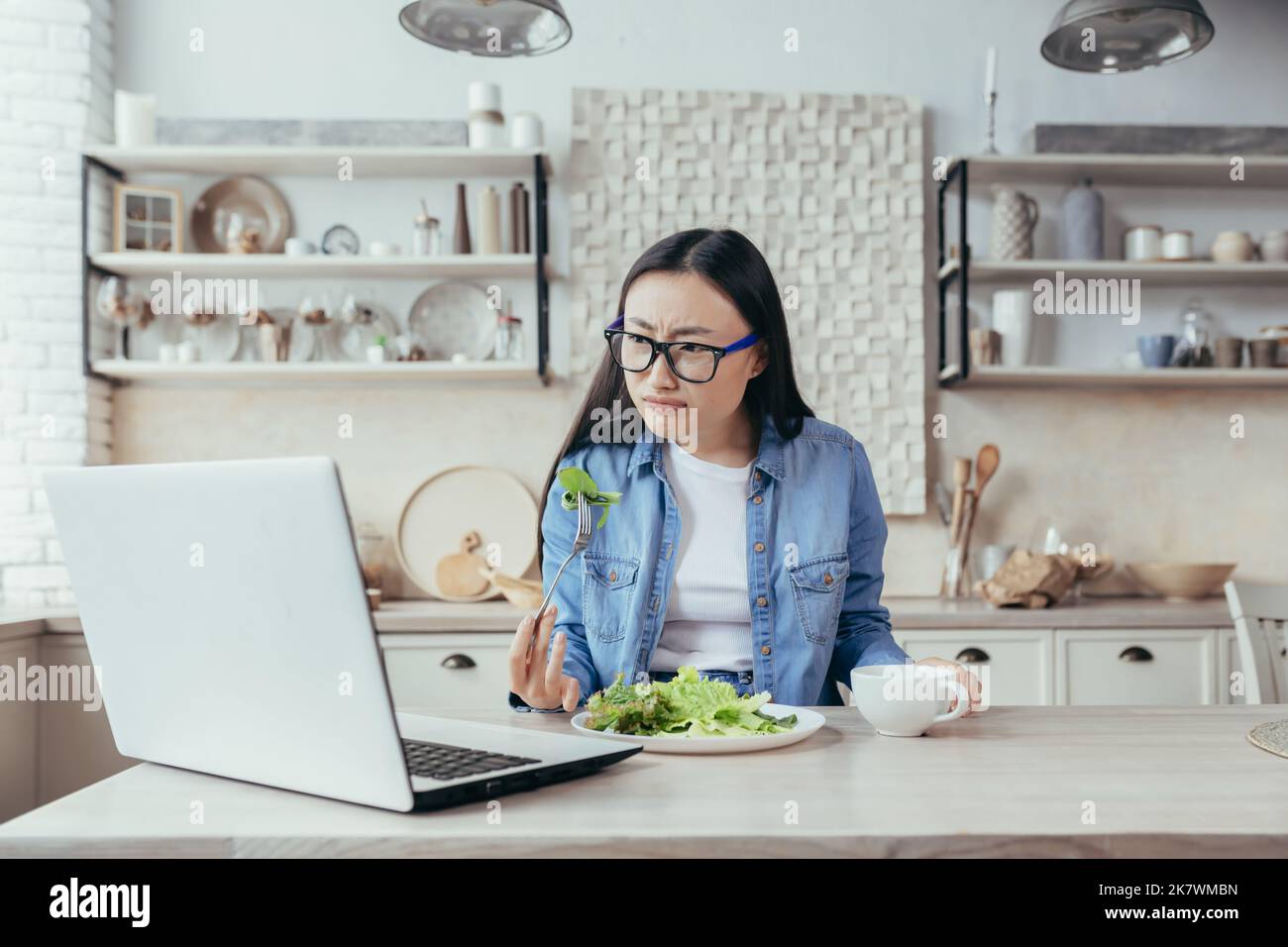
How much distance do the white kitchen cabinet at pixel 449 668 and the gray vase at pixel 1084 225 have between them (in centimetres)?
218

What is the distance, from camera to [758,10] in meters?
3.55

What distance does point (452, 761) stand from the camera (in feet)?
3.28

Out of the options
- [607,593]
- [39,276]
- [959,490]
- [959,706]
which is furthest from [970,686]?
[39,276]

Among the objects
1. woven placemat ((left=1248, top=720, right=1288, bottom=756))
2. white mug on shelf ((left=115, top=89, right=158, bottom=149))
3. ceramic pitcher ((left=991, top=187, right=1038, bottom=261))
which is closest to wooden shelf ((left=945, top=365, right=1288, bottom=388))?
ceramic pitcher ((left=991, top=187, right=1038, bottom=261))

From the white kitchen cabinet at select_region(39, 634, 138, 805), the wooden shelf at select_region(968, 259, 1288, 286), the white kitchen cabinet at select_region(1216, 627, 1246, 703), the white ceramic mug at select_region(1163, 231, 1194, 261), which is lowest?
the white kitchen cabinet at select_region(39, 634, 138, 805)

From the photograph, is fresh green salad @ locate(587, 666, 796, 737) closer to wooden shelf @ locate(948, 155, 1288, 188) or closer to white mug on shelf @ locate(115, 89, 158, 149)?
wooden shelf @ locate(948, 155, 1288, 188)

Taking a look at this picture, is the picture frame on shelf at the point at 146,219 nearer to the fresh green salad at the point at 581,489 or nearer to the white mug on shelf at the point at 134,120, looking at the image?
the white mug on shelf at the point at 134,120

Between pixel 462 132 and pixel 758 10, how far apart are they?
1.09m

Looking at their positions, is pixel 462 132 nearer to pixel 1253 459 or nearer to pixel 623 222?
pixel 623 222

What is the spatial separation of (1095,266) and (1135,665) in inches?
47.7

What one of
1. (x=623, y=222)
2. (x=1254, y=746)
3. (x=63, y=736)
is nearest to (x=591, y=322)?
(x=623, y=222)

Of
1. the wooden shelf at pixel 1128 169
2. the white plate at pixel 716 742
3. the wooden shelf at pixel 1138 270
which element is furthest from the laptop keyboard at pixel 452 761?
the wooden shelf at pixel 1128 169

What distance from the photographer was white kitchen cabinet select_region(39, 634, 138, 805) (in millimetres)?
2777

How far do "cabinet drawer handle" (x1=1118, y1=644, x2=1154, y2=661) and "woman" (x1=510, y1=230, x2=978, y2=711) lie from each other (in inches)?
61.1
